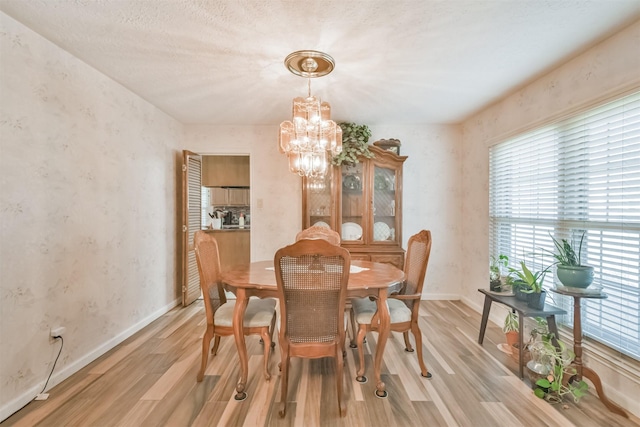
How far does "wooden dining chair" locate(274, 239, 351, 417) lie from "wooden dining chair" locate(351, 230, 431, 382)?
335 mm

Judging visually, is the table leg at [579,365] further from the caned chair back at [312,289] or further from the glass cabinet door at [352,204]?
the glass cabinet door at [352,204]

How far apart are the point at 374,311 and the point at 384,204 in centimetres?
176

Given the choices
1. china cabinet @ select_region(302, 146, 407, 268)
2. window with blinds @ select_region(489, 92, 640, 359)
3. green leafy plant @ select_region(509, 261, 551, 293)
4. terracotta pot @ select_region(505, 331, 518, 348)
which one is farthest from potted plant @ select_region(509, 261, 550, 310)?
china cabinet @ select_region(302, 146, 407, 268)

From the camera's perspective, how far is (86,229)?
216cm

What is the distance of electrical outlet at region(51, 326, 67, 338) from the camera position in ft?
6.13

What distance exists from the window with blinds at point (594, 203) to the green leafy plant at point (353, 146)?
5.07ft

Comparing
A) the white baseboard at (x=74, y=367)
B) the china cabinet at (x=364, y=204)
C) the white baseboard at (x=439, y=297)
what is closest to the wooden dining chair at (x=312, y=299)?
the white baseboard at (x=74, y=367)

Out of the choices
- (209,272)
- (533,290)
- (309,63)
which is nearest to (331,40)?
(309,63)

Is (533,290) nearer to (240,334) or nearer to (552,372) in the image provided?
(552,372)

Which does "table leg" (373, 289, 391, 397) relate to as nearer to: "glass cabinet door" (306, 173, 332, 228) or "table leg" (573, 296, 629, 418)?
"table leg" (573, 296, 629, 418)

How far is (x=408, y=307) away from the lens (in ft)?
7.01

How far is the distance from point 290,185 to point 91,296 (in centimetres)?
236

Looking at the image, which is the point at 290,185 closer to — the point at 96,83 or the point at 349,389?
the point at 96,83

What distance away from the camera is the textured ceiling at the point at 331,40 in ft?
5.07
